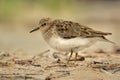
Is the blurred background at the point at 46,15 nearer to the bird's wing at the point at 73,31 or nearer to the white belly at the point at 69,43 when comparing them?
the bird's wing at the point at 73,31

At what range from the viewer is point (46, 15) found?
21.0 m

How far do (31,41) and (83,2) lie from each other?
572 centimetres

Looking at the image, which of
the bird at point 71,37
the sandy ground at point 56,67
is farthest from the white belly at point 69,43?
the sandy ground at point 56,67

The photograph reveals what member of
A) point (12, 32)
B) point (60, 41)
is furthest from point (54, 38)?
point (12, 32)

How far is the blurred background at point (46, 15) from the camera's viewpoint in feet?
63.3

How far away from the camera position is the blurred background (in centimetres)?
1928

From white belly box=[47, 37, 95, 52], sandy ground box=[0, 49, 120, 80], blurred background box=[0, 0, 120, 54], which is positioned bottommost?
sandy ground box=[0, 49, 120, 80]

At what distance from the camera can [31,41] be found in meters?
18.3

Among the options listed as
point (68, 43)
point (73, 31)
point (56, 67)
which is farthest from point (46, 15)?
point (56, 67)

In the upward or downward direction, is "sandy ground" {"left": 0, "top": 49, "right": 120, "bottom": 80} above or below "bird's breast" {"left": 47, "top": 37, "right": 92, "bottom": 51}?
below

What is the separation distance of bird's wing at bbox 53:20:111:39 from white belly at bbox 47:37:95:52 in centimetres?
8

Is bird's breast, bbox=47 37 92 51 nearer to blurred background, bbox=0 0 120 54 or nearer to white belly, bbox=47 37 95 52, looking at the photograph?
white belly, bbox=47 37 95 52

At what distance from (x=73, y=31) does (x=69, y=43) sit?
31 centimetres

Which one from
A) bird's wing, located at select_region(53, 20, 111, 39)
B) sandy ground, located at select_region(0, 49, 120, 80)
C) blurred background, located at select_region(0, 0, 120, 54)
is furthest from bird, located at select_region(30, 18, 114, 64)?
blurred background, located at select_region(0, 0, 120, 54)
